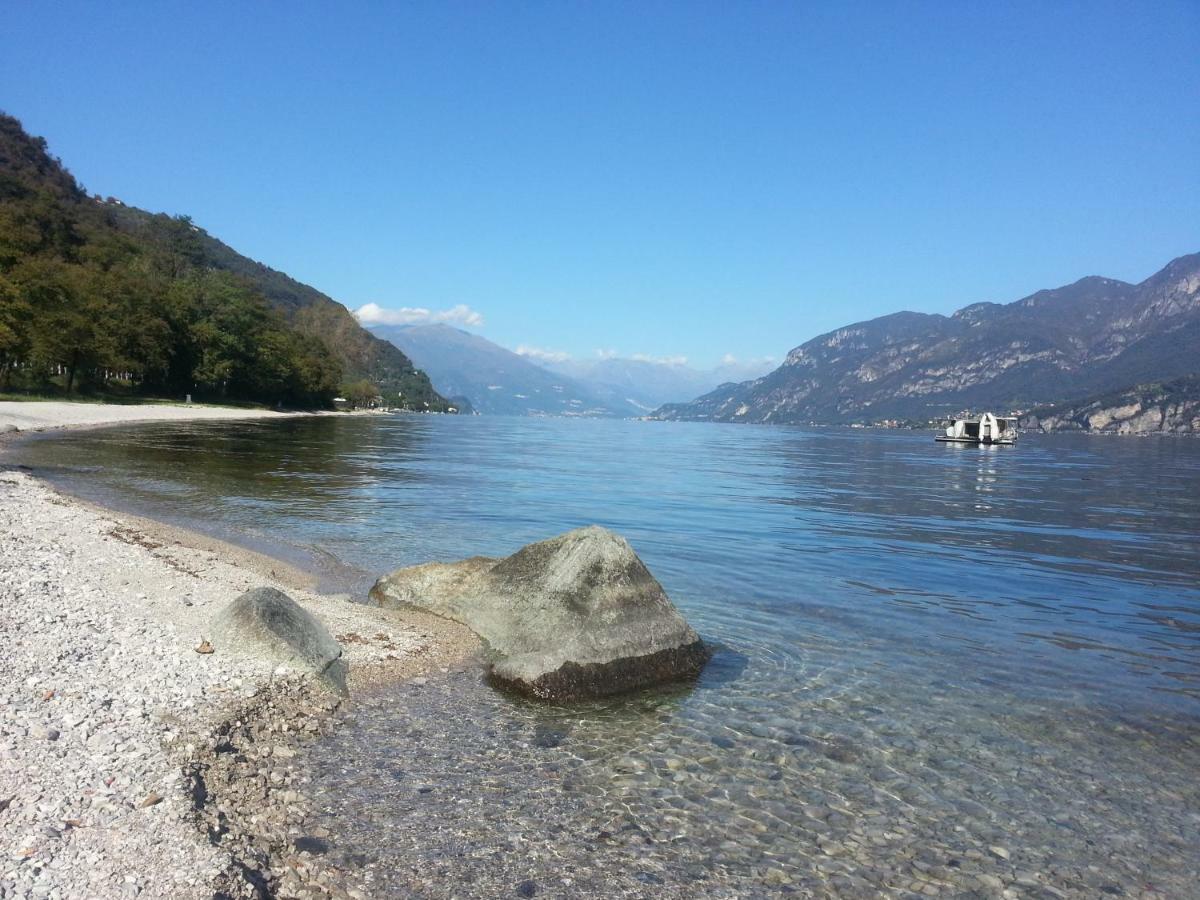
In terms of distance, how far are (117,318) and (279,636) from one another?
94894 mm

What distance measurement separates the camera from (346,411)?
557 feet

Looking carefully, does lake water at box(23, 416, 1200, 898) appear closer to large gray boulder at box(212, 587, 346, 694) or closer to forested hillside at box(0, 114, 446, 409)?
large gray boulder at box(212, 587, 346, 694)

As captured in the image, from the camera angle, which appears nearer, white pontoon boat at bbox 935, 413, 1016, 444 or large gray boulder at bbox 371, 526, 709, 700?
large gray boulder at bbox 371, 526, 709, 700

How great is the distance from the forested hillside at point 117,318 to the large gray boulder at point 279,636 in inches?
2831

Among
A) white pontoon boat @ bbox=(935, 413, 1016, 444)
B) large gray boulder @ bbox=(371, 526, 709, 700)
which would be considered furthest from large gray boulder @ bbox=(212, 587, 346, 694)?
white pontoon boat @ bbox=(935, 413, 1016, 444)

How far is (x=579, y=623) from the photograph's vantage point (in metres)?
10.9

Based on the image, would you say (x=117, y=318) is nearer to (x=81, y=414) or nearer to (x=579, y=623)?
(x=81, y=414)

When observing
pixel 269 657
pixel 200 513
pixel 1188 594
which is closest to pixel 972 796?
pixel 269 657

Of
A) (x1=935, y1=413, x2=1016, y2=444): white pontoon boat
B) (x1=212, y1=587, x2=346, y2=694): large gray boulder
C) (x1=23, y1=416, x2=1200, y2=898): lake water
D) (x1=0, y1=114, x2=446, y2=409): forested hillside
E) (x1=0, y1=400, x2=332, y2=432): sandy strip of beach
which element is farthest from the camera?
(x1=935, y1=413, x2=1016, y2=444): white pontoon boat

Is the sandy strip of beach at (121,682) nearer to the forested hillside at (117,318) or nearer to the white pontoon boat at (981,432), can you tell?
the forested hillside at (117,318)

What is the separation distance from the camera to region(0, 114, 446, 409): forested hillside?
76188mm

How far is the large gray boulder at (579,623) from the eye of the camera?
10.3 meters

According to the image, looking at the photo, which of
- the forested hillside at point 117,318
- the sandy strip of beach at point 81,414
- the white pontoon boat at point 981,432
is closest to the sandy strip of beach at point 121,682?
the sandy strip of beach at point 81,414

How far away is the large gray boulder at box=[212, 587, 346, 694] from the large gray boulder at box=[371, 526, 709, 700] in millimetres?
2271
